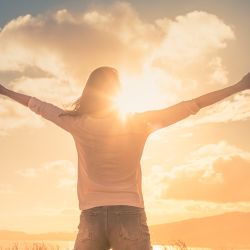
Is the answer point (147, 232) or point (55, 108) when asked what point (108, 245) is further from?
point (55, 108)

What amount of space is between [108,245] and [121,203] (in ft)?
1.23

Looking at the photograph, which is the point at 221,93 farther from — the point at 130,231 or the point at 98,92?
the point at 130,231

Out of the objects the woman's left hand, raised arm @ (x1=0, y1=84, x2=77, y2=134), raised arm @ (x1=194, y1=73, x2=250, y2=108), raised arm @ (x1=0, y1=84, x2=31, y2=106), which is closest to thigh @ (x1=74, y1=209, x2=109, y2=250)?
raised arm @ (x1=0, y1=84, x2=77, y2=134)

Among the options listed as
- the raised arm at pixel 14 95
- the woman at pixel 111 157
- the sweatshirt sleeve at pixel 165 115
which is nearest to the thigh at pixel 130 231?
the woman at pixel 111 157

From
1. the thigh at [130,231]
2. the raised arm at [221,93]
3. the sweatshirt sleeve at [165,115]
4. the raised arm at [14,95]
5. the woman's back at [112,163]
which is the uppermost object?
the raised arm at [14,95]

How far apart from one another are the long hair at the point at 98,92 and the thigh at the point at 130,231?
86 cm

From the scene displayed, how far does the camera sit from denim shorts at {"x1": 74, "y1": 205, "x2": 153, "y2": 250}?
3941mm

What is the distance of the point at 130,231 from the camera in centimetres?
394

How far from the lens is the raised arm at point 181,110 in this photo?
4164 millimetres

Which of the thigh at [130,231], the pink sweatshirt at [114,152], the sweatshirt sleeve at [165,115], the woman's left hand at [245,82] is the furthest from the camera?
the woman's left hand at [245,82]

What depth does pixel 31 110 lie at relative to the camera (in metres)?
4.77

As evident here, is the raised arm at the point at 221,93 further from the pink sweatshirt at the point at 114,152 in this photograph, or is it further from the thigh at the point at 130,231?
the thigh at the point at 130,231

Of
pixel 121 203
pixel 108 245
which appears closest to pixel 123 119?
pixel 121 203

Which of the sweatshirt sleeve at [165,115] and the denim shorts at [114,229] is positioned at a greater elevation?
the sweatshirt sleeve at [165,115]
